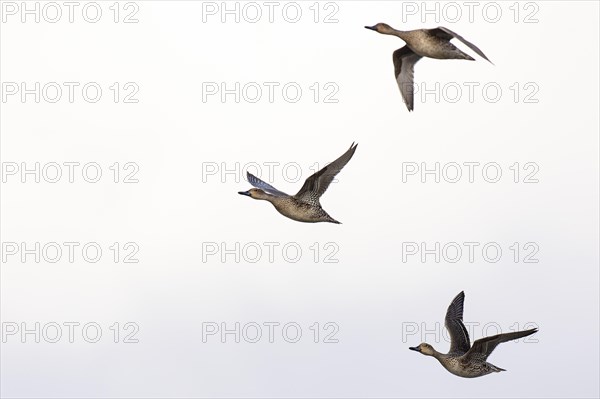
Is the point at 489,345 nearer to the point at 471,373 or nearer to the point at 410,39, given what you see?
the point at 471,373

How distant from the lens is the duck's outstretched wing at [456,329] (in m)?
33.5

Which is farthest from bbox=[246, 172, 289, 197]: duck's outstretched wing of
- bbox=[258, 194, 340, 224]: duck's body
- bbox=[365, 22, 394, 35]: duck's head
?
bbox=[365, 22, 394, 35]: duck's head

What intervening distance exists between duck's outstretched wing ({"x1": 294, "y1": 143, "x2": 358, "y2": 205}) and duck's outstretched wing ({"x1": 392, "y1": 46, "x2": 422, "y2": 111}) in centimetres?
294

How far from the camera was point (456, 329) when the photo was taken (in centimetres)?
3378

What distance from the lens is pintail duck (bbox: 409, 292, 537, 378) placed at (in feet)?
103

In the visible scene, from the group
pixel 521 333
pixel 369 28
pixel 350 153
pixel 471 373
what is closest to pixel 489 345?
pixel 471 373

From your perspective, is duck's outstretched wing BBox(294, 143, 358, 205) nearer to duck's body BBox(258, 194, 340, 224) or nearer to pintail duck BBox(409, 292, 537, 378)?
duck's body BBox(258, 194, 340, 224)

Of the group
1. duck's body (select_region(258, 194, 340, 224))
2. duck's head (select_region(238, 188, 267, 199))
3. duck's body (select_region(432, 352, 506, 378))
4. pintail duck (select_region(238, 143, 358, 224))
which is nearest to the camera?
duck's body (select_region(432, 352, 506, 378))

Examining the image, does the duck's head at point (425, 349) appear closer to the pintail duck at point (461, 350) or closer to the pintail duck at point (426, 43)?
the pintail duck at point (461, 350)

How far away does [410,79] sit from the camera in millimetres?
34562

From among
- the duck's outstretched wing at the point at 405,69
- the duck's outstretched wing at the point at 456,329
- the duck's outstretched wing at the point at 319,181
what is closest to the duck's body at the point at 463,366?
the duck's outstretched wing at the point at 456,329

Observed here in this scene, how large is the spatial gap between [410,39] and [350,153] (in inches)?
115

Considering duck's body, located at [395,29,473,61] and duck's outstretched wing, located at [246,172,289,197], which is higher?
duck's body, located at [395,29,473,61]

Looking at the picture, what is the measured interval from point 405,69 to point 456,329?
6443mm
